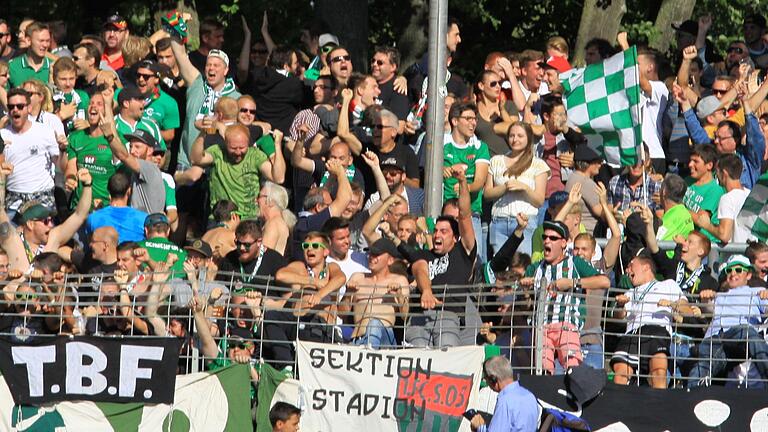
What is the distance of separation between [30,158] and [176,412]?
3.99m

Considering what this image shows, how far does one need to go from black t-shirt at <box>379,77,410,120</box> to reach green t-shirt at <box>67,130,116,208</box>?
281cm

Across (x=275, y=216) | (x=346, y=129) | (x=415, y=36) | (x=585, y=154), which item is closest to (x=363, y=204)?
(x=346, y=129)

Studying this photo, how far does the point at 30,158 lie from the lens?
18188 millimetres

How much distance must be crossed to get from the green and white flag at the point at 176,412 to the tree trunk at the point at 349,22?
26.0 feet

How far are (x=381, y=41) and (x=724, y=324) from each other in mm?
12727

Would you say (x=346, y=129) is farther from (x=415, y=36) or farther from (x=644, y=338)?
(x=415, y=36)

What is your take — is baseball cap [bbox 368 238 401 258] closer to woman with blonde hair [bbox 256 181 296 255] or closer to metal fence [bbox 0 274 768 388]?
metal fence [bbox 0 274 768 388]

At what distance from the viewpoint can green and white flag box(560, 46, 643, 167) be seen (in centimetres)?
1820

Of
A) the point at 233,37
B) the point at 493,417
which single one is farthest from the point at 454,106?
the point at 233,37

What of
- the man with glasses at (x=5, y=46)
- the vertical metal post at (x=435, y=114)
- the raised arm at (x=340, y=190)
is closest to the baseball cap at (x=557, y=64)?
the vertical metal post at (x=435, y=114)

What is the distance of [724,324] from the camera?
49.4 ft

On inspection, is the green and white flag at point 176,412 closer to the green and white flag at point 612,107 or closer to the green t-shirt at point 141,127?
the green t-shirt at point 141,127

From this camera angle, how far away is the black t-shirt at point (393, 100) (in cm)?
1914

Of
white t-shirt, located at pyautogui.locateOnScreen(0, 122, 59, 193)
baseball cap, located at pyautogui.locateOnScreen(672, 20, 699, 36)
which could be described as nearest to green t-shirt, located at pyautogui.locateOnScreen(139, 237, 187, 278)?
white t-shirt, located at pyautogui.locateOnScreen(0, 122, 59, 193)
